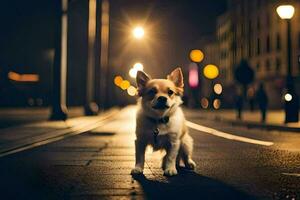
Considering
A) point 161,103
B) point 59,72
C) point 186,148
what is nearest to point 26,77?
point 59,72

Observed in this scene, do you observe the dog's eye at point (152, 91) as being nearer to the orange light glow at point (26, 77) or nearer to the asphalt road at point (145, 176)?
the asphalt road at point (145, 176)

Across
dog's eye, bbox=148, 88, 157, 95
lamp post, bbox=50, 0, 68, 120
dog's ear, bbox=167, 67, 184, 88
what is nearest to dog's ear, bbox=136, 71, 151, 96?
dog's eye, bbox=148, 88, 157, 95

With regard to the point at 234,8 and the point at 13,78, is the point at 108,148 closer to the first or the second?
the point at 13,78

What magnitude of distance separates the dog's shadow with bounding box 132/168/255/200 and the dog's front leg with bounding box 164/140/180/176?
0.11 metres

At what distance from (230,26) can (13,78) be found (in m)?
39.9

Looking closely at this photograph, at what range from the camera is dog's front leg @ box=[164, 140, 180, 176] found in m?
6.72

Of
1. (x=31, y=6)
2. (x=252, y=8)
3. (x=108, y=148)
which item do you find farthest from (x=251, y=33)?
(x=108, y=148)

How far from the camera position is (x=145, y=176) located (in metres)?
7.02

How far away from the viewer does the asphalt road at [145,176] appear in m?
5.71

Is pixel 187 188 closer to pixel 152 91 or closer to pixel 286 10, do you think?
pixel 152 91

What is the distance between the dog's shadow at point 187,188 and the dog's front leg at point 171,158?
106 millimetres


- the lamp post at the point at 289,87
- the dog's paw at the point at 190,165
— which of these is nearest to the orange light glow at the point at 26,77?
the lamp post at the point at 289,87

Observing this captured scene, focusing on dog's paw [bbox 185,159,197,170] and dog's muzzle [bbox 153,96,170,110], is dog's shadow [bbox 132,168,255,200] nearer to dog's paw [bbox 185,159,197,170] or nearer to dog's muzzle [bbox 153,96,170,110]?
dog's paw [bbox 185,159,197,170]

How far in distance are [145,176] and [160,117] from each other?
958mm
